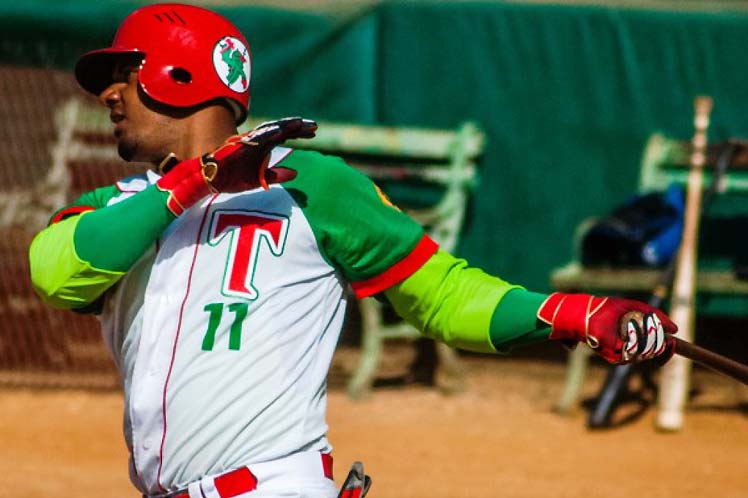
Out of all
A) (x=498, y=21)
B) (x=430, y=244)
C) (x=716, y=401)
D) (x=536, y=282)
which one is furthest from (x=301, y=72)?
(x=430, y=244)

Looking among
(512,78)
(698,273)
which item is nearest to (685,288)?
(698,273)

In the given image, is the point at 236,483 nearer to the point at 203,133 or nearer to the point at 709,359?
the point at 203,133

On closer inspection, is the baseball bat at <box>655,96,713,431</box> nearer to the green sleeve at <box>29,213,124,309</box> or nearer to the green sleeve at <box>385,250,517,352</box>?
A: the green sleeve at <box>385,250,517,352</box>

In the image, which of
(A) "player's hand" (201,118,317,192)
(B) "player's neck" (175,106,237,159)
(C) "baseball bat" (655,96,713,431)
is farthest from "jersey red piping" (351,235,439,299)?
(C) "baseball bat" (655,96,713,431)

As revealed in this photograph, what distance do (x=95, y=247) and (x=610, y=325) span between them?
1088 millimetres

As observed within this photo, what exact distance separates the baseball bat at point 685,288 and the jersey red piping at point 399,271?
4.50 m

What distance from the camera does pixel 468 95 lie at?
8.66m

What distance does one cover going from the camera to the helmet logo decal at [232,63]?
3.38m

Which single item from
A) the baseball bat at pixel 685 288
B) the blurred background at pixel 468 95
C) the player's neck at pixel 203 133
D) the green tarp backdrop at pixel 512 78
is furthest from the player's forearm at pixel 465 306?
the green tarp backdrop at pixel 512 78

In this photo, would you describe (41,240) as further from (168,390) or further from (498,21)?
(498,21)

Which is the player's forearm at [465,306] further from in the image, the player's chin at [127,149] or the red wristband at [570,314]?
the player's chin at [127,149]

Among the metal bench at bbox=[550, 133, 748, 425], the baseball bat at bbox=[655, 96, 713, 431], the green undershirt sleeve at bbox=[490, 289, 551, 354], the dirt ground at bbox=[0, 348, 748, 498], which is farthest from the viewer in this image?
the metal bench at bbox=[550, 133, 748, 425]

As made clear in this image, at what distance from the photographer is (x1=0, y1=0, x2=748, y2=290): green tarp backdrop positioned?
8.41 m

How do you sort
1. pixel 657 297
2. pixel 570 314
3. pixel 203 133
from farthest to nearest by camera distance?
pixel 657 297
pixel 203 133
pixel 570 314
